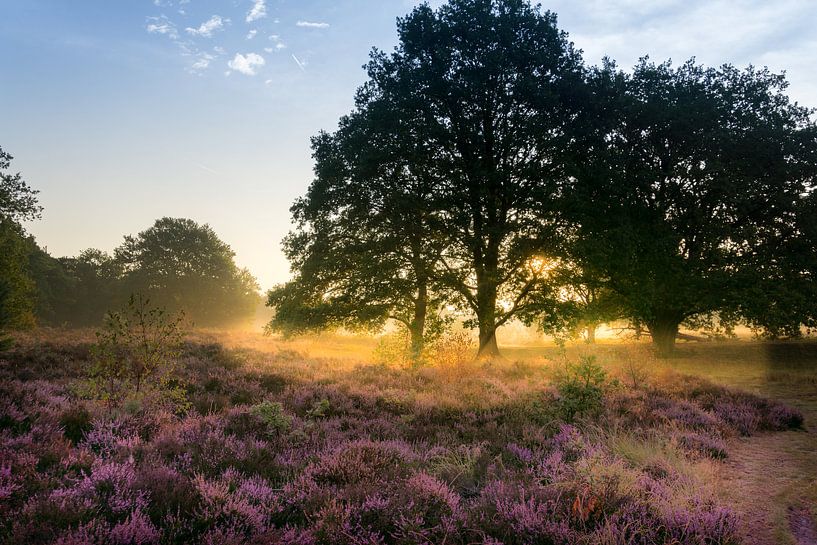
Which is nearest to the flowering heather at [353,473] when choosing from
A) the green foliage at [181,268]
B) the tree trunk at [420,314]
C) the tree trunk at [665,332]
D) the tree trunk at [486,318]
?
the tree trunk at [486,318]

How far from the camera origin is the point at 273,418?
726cm

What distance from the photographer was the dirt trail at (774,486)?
438 centimetres

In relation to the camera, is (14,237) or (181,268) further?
(181,268)

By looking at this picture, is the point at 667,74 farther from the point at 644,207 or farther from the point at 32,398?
the point at 32,398

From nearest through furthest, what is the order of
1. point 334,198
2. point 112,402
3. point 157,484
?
point 157,484, point 112,402, point 334,198

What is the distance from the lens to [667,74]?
74.2 ft

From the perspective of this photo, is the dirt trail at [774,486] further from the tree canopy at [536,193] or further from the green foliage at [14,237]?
the green foliage at [14,237]

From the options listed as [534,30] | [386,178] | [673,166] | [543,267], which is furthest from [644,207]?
[386,178]

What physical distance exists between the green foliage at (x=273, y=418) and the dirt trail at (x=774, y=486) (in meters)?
6.00

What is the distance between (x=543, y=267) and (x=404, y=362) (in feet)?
25.5

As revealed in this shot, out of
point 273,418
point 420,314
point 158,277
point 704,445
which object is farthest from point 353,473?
point 158,277

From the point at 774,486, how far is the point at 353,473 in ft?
17.4

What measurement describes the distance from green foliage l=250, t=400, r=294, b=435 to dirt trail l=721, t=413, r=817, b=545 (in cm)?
600

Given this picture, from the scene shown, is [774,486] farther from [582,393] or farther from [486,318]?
[486,318]
